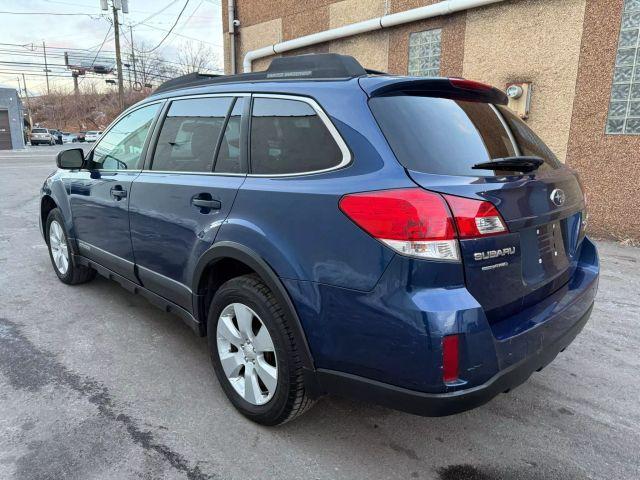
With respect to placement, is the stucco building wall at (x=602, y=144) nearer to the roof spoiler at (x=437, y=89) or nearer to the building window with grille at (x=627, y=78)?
the building window with grille at (x=627, y=78)

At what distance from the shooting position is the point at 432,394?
187 cm

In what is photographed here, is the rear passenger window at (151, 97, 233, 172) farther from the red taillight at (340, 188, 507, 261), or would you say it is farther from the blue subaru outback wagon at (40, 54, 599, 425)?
the red taillight at (340, 188, 507, 261)

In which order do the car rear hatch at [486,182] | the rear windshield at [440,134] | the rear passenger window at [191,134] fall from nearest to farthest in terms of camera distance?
the car rear hatch at [486,182]
the rear windshield at [440,134]
the rear passenger window at [191,134]

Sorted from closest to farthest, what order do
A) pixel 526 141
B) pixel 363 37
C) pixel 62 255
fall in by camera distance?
pixel 526 141, pixel 62 255, pixel 363 37

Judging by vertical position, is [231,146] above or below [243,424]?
above

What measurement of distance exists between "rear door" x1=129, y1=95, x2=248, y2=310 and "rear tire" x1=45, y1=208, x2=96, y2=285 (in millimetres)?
1580

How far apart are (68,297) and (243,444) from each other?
294cm

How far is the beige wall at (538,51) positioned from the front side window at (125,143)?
19.8ft

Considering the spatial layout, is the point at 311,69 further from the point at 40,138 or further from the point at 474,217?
the point at 40,138

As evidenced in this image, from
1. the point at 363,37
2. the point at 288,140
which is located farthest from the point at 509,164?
the point at 363,37

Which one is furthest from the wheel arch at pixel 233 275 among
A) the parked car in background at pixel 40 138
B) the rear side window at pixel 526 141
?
the parked car in background at pixel 40 138

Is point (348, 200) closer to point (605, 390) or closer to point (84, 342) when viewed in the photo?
point (605, 390)

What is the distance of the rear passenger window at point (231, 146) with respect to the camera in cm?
269

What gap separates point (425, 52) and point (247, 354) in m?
7.69
